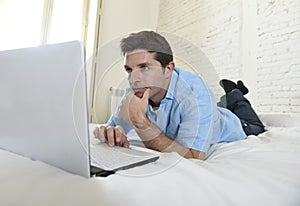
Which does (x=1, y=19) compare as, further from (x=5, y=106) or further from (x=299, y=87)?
(x=299, y=87)

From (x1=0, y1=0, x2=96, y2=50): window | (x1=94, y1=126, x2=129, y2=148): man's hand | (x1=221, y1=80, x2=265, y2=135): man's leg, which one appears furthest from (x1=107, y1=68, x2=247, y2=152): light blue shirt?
(x1=0, y1=0, x2=96, y2=50): window

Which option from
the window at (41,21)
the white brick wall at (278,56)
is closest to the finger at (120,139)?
the white brick wall at (278,56)

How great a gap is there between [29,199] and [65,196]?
0.14 ft

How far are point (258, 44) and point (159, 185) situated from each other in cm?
214

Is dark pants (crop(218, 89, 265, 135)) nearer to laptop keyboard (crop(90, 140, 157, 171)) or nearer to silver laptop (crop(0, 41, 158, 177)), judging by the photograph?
laptop keyboard (crop(90, 140, 157, 171))

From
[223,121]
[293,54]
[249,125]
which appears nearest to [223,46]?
[293,54]

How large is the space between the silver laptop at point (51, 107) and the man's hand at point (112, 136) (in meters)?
0.18

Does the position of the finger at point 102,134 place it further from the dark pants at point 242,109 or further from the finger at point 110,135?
the dark pants at point 242,109

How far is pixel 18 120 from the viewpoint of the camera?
47 centimetres

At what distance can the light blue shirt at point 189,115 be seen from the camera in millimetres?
715

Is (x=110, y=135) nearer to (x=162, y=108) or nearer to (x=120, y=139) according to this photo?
(x=120, y=139)

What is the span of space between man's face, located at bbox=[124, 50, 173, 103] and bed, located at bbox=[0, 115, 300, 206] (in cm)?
31

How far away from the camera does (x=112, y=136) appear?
2.30 feet

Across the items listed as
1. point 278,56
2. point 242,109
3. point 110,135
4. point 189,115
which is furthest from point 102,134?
point 278,56
